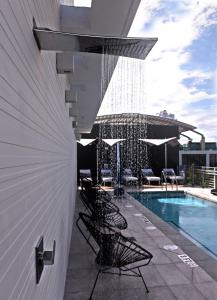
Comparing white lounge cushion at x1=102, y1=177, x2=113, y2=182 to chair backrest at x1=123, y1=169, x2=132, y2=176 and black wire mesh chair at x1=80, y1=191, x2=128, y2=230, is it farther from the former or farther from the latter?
black wire mesh chair at x1=80, y1=191, x2=128, y2=230

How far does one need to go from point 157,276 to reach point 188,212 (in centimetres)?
587

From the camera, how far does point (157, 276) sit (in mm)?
3846

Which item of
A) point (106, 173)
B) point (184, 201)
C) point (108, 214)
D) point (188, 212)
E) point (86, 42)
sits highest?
point (86, 42)

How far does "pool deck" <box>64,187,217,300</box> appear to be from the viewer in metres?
3.35

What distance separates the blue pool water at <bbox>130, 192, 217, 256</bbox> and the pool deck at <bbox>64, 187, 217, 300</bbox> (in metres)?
1.17

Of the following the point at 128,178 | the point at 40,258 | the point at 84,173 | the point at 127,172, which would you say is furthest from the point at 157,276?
the point at 127,172

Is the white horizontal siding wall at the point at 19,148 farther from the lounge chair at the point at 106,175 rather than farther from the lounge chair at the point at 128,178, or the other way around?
the lounge chair at the point at 106,175

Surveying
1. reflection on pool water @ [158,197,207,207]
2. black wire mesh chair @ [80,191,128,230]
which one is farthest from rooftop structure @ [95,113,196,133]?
black wire mesh chair @ [80,191,128,230]

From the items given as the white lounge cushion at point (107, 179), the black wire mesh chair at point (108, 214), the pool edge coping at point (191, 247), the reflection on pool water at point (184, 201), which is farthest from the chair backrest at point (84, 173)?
the black wire mesh chair at point (108, 214)

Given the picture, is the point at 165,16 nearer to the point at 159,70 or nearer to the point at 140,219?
the point at 159,70

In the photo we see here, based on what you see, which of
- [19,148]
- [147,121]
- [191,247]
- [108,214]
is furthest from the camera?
[147,121]

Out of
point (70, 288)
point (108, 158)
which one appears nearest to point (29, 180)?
point (70, 288)

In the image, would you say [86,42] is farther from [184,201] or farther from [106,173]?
[106,173]

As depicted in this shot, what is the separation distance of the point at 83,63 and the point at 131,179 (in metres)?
10.4
